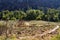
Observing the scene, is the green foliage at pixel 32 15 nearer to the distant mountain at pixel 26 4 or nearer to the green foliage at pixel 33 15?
the green foliage at pixel 33 15

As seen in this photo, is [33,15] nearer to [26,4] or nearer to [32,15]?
[32,15]

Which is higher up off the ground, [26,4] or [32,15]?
[26,4]

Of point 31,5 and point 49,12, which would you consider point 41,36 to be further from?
point 31,5

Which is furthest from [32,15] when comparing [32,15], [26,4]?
[26,4]

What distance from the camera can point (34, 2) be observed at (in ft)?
51.3

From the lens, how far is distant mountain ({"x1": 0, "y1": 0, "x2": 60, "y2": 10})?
15350mm

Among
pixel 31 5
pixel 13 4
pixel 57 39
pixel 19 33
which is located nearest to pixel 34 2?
pixel 31 5

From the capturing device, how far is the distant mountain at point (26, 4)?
15.4 metres

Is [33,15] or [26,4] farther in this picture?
[26,4]

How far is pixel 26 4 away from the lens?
1543 cm

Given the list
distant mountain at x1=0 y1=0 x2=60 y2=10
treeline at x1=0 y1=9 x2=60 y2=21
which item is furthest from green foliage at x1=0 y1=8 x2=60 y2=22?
distant mountain at x1=0 y1=0 x2=60 y2=10

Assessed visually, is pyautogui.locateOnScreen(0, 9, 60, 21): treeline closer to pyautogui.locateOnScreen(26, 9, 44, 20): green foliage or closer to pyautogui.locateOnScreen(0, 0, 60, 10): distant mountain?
pyautogui.locateOnScreen(26, 9, 44, 20): green foliage

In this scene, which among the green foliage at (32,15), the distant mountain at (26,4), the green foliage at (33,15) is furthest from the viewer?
the distant mountain at (26,4)

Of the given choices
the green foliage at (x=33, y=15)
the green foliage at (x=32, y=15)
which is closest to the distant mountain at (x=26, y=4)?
the green foliage at (x=32, y=15)
